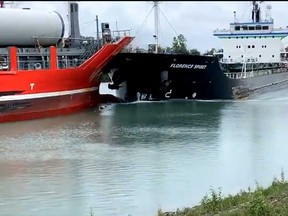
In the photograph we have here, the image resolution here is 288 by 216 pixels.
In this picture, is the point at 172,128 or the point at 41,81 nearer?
the point at 172,128

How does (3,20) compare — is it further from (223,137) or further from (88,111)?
(223,137)

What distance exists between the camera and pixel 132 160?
12.3m

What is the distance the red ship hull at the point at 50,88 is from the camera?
68.7ft

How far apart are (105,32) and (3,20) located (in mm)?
5993

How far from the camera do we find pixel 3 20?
2270 cm

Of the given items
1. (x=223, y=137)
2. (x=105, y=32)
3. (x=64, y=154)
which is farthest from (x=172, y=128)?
(x=105, y=32)

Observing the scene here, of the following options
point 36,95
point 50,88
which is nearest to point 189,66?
point 50,88

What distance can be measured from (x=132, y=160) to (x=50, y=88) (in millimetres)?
11483

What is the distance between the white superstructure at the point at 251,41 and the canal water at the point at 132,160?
12997 mm

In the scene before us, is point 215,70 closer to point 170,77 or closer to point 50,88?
point 170,77

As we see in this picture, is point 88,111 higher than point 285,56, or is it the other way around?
point 285,56

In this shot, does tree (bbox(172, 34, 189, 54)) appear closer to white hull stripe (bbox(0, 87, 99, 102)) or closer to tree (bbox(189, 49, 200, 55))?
tree (bbox(189, 49, 200, 55))

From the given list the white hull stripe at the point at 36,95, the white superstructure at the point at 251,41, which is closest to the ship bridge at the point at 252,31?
the white superstructure at the point at 251,41

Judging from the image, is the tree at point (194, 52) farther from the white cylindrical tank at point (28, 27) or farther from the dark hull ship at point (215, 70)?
the white cylindrical tank at point (28, 27)
